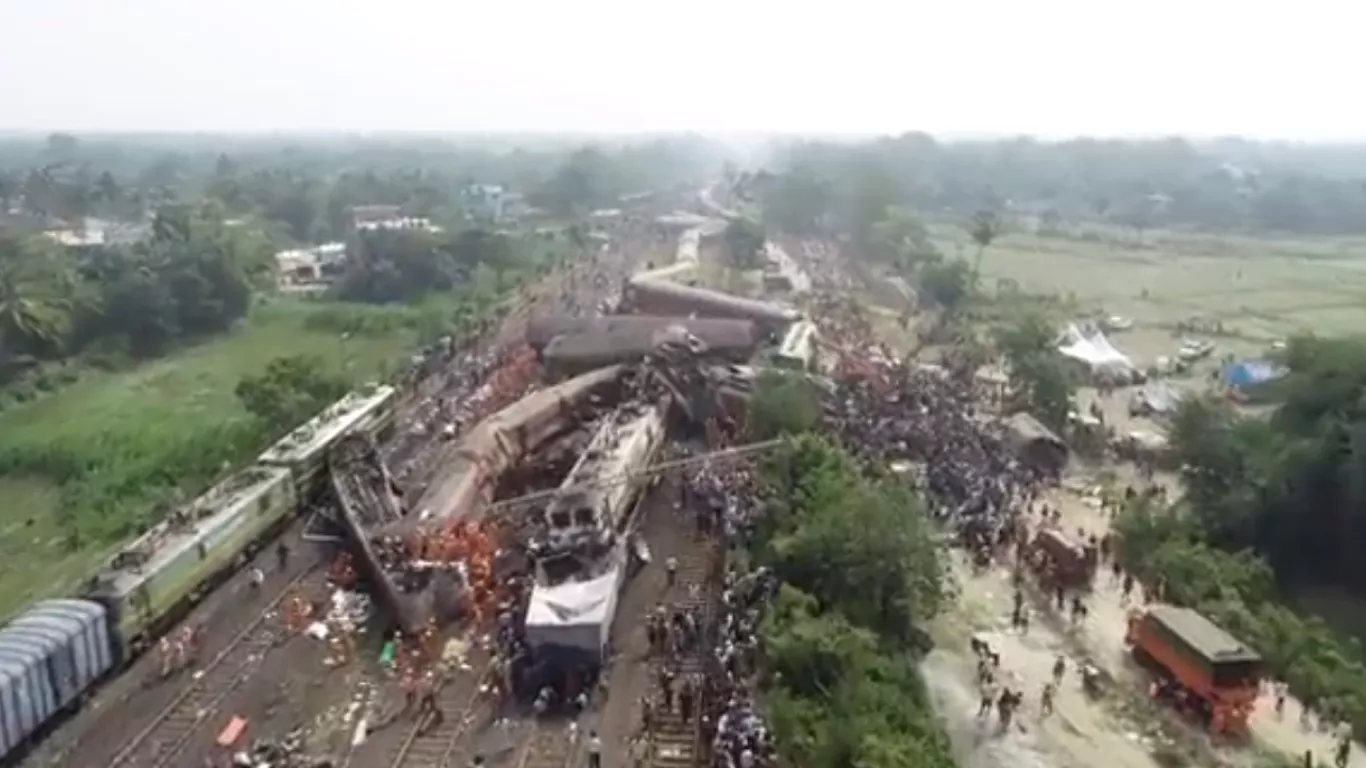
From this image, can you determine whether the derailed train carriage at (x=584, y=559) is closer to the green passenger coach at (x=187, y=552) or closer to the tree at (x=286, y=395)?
the green passenger coach at (x=187, y=552)

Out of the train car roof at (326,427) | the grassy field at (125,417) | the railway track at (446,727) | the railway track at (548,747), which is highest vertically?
the train car roof at (326,427)

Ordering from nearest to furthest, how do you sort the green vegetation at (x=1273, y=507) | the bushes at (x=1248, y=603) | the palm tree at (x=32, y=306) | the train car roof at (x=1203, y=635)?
the train car roof at (x=1203, y=635)
the bushes at (x=1248, y=603)
the green vegetation at (x=1273, y=507)
the palm tree at (x=32, y=306)

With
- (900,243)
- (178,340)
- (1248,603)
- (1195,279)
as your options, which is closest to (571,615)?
(1248,603)

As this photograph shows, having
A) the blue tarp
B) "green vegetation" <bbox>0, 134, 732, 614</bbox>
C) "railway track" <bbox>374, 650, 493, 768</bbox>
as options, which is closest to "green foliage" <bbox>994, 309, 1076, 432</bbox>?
the blue tarp

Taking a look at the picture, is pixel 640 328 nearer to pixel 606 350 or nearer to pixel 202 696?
pixel 606 350

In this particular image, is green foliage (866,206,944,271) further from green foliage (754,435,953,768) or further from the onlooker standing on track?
the onlooker standing on track

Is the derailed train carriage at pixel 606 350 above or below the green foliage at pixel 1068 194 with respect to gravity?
above

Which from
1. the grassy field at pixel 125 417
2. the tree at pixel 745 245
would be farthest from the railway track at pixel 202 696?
the tree at pixel 745 245

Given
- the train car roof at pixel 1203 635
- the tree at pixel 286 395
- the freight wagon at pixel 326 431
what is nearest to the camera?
the train car roof at pixel 1203 635
